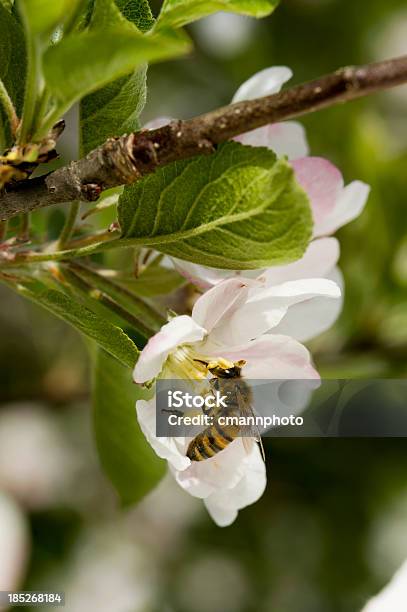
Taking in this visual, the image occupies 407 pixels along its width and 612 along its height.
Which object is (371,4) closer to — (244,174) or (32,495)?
(32,495)

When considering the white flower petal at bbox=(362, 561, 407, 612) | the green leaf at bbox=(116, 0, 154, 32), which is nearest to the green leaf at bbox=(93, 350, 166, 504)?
the green leaf at bbox=(116, 0, 154, 32)

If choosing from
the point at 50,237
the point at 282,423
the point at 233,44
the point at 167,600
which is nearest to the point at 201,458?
the point at 282,423

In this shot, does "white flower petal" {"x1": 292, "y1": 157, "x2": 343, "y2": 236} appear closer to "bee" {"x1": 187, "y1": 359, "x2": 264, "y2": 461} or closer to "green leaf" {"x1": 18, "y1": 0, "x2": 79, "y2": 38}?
"bee" {"x1": 187, "y1": 359, "x2": 264, "y2": 461}

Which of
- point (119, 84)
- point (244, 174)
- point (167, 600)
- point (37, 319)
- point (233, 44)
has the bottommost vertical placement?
point (167, 600)

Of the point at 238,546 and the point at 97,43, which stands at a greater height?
the point at 97,43

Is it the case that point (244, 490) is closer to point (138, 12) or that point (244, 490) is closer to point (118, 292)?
point (118, 292)

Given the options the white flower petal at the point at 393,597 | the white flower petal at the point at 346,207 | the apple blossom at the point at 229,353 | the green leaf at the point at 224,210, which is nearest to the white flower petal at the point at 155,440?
the apple blossom at the point at 229,353
